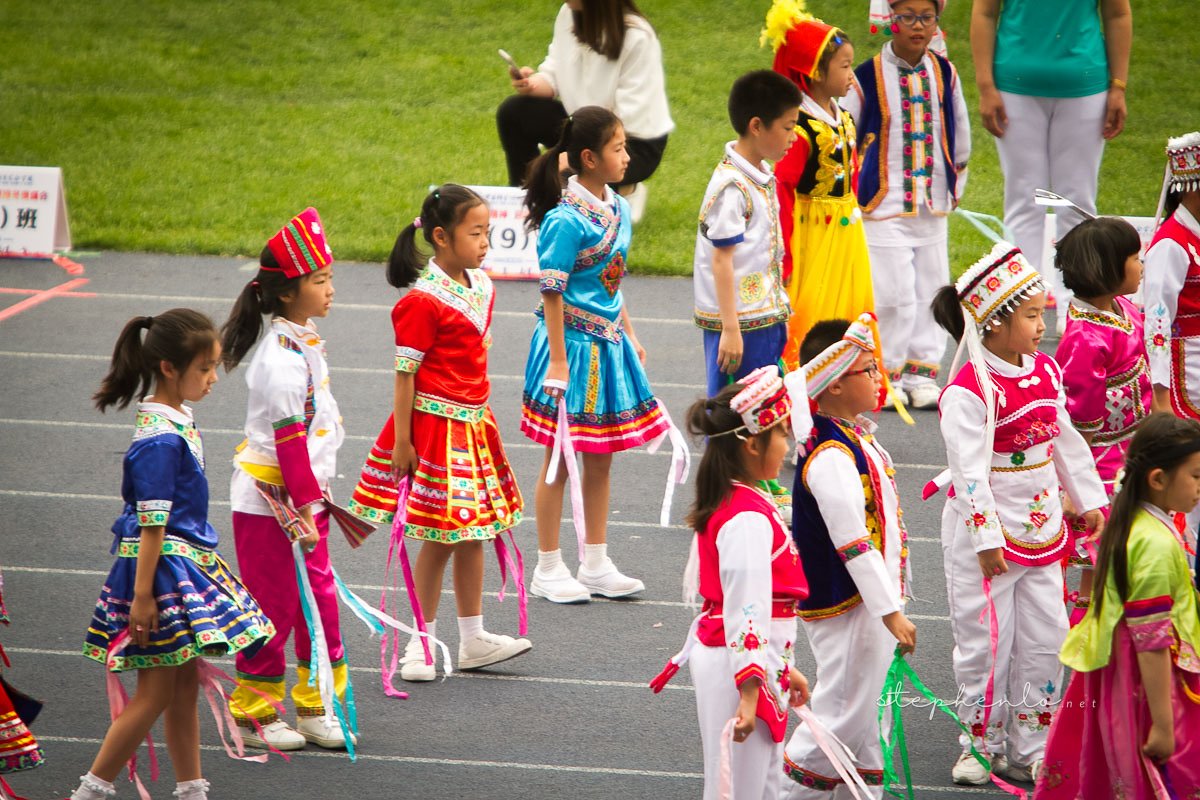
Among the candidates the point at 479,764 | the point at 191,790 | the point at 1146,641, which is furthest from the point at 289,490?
the point at 1146,641

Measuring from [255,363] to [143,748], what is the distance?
1273mm

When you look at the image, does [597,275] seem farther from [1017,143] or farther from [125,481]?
[1017,143]

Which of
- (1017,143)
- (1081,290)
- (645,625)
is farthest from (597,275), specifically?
(1017,143)

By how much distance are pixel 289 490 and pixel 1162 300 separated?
2.98m

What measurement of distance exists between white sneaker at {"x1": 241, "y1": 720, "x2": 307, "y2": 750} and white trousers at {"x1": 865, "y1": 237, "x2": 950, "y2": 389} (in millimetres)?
3762

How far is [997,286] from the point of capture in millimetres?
4402

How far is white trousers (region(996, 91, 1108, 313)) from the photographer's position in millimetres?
7844

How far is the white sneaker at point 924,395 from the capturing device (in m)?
7.73

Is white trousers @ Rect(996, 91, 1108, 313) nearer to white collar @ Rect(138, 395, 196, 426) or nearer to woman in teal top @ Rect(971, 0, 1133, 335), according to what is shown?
woman in teal top @ Rect(971, 0, 1133, 335)

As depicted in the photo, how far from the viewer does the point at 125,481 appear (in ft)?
13.6

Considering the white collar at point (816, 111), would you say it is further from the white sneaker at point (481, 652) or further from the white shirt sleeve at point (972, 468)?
the white sneaker at point (481, 652)

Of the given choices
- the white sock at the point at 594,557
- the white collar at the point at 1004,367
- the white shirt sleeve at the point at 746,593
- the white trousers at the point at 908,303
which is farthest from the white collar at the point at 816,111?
the white shirt sleeve at the point at 746,593

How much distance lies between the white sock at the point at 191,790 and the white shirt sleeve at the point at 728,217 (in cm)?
287

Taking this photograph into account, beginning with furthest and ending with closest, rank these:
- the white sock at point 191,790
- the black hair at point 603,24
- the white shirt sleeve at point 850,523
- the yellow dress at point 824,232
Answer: the black hair at point 603,24 → the yellow dress at point 824,232 → the white sock at point 191,790 → the white shirt sleeve at point 850,523
